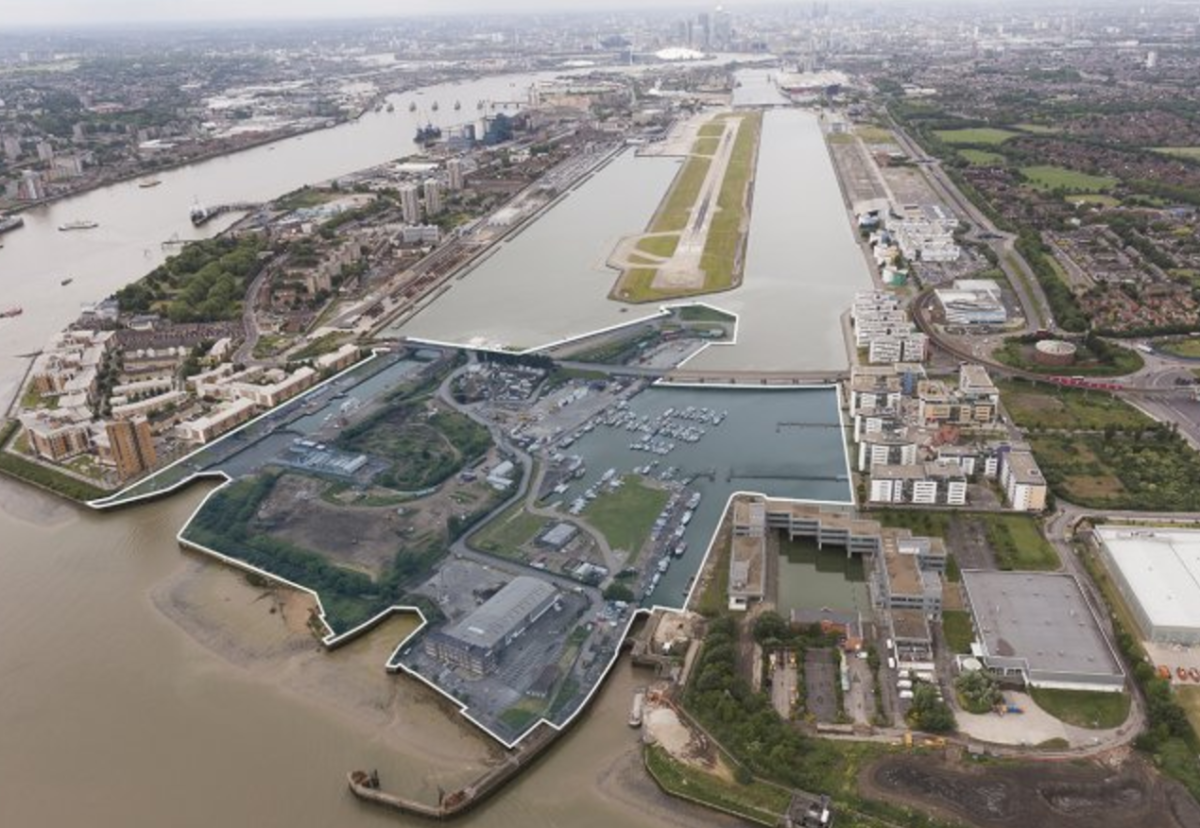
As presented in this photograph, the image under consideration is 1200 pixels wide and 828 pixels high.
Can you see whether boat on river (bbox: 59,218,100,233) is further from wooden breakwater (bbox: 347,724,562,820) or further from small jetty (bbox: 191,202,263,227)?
wooden breakwater (bbox: 347,724,562,820)

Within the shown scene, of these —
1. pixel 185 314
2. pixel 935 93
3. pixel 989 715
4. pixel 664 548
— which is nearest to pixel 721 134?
pixel 935 93

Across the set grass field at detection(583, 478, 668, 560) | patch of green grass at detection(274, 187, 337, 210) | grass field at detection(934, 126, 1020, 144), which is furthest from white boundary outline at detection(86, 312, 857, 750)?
grass field at detection(934, 126, 1020, 144)

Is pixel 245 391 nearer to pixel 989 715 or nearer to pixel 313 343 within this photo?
pixel 313 343

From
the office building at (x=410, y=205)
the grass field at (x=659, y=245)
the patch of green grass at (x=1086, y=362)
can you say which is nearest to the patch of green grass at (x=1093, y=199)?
the grass field at (x=659, y=245)

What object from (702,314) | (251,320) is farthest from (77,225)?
(702,314)

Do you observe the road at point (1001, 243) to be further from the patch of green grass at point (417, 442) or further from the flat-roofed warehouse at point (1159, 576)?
the patch of green grass at point (417, 442)

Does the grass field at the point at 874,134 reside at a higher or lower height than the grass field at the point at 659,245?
higher
